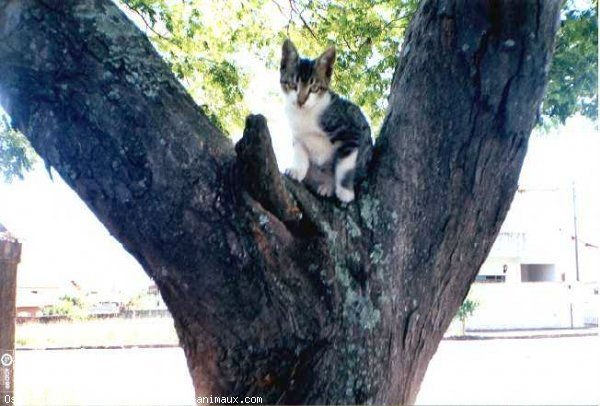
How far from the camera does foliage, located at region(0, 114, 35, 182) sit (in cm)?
254

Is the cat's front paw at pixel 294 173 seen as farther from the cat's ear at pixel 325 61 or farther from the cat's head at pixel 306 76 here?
the cat's ear at pixel 325 61

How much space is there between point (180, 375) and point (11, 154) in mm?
1220

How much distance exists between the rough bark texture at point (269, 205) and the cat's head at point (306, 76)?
609 millimetres

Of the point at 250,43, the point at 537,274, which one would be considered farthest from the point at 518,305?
the point at 250,43

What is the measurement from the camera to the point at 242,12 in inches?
118

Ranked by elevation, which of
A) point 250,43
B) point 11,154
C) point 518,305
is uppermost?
point 250,43

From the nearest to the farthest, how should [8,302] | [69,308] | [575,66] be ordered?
[8,302]
[575,66]
[69,308]

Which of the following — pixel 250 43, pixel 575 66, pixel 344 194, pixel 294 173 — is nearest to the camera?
pixel 344 194

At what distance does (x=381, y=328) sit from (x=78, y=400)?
6.10 ft

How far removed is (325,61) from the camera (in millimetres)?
1856

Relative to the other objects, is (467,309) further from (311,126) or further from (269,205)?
(269,205)

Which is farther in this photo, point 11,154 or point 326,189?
point 11,154

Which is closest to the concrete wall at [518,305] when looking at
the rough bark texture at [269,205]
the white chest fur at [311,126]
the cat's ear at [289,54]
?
the white chest fur at [311,126]

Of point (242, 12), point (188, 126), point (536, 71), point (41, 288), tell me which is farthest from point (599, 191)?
point (41, 288)
